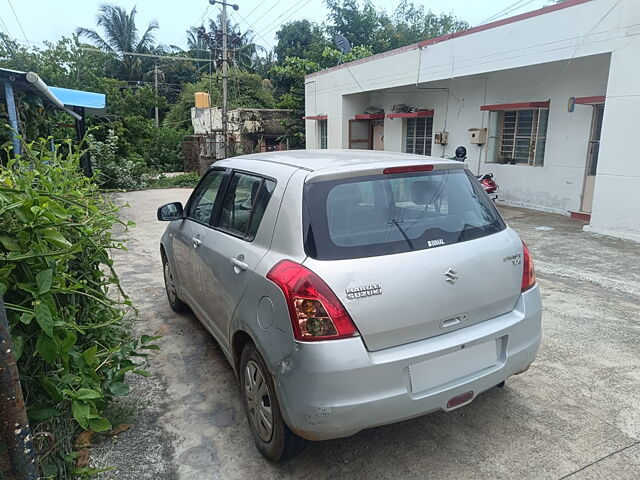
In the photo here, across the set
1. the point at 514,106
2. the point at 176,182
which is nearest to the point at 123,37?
the point at 176,182

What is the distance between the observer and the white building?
7090 millimetres

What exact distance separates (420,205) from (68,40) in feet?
74.5

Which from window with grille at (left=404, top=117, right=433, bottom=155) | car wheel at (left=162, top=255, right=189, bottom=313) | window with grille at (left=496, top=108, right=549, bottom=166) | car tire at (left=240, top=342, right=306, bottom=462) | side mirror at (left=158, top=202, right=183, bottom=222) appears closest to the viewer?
car tire at (left=240, top=342, right=306, bottom=462)

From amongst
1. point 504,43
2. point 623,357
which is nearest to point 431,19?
point 504,43

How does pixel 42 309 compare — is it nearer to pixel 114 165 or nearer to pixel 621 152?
pixel 621 152

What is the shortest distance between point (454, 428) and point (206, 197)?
2.37 m

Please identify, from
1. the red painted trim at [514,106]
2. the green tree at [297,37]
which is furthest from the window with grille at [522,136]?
the green tree at [297,37]

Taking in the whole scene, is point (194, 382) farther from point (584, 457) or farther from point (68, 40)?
point (68, 40)

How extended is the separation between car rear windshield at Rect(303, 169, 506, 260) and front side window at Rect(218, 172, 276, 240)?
41cm

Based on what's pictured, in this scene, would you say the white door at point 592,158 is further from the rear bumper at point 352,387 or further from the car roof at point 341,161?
the rear bumper at point 352,387

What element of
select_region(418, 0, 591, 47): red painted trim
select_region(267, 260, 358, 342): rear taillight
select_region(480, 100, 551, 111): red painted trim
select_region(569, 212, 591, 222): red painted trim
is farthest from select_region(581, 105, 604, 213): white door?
select_region(267, 260, 358, 342): rear taillight

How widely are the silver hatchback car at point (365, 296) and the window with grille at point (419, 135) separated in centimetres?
1089

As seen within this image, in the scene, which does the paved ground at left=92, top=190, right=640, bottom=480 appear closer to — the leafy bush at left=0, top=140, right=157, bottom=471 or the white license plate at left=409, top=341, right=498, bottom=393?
the white license plate at left=409, top=341, right=498, bottom=393

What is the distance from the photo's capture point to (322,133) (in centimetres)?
1731
